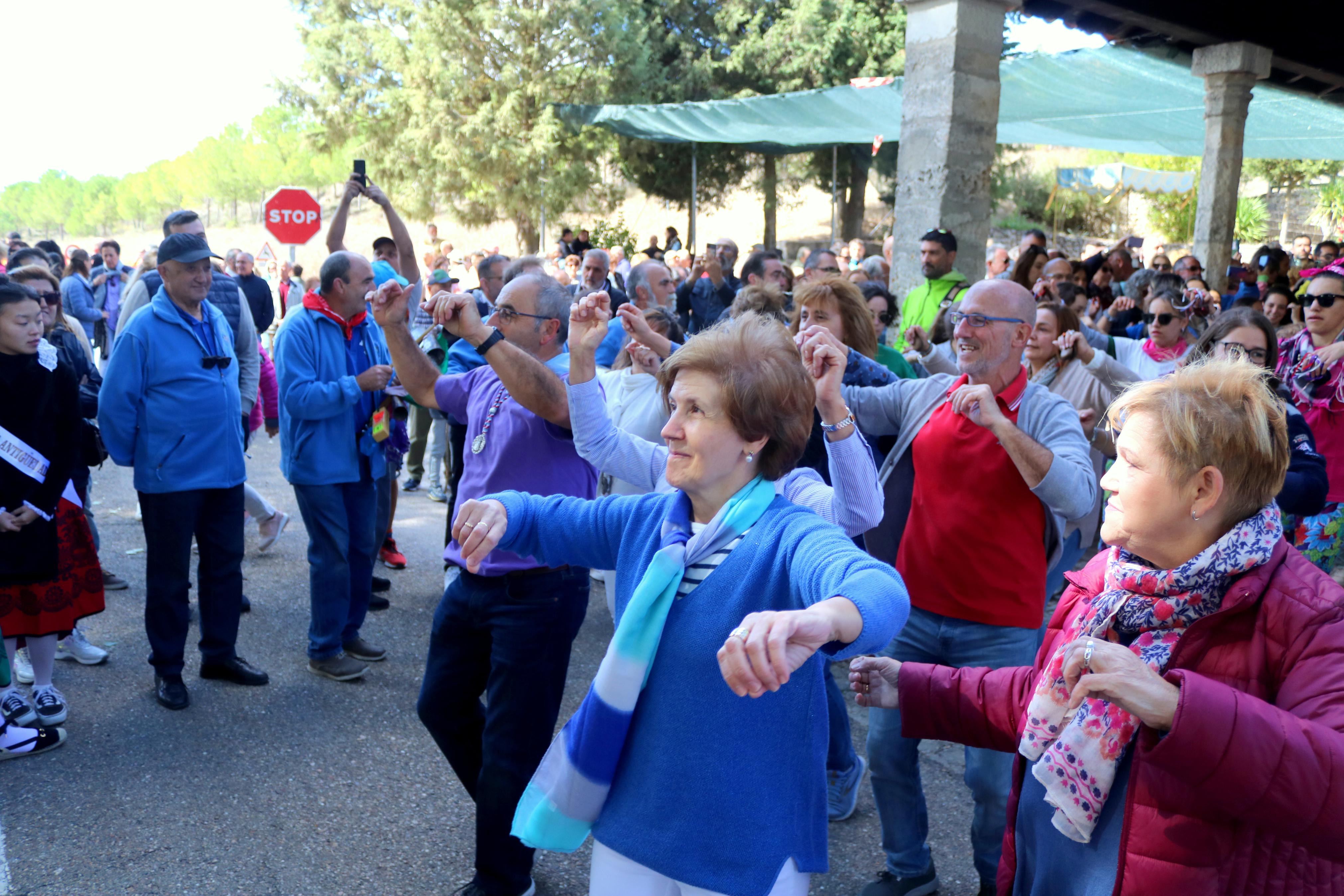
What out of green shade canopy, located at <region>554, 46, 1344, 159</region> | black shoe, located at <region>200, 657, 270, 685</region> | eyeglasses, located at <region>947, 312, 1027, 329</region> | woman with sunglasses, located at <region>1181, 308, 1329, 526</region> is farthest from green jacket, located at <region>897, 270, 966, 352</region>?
green shade canopy, located at <region>554, 46, 1344, 159</region>

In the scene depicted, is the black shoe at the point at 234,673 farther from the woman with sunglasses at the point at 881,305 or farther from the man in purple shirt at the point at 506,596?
the woman with sunglasses at the point at 881,305

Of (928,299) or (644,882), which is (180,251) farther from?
(928,299)

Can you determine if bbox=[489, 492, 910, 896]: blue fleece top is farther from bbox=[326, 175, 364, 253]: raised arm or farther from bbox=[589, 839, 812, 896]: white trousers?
bbox=[326, 175, 364, 253]: raised arm

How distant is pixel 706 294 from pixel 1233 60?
7.27 m

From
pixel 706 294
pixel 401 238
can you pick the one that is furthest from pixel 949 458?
pixel 706 294

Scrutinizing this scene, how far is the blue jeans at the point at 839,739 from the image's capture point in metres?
3.75

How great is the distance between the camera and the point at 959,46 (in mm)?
7289

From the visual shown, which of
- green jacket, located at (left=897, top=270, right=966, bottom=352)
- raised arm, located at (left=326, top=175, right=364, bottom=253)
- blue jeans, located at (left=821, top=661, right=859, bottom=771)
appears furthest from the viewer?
green jacket, located at (left=897, top=270, right=966, bottom=352)

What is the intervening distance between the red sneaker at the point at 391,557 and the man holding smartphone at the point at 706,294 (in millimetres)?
3199

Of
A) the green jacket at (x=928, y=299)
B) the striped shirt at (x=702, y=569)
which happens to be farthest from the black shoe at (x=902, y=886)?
the green jacket at (x=928, y=299)

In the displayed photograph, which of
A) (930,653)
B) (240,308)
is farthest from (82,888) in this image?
(240,308)

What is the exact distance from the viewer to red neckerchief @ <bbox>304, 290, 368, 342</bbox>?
5.00 metres

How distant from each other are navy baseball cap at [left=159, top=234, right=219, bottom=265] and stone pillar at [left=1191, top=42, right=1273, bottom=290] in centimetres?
1085

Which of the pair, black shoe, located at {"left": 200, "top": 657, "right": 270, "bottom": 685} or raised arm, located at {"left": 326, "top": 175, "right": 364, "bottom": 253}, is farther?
raised arm, located at {"left": 326, "top": 175, "right": 364, "bottom": 253}
